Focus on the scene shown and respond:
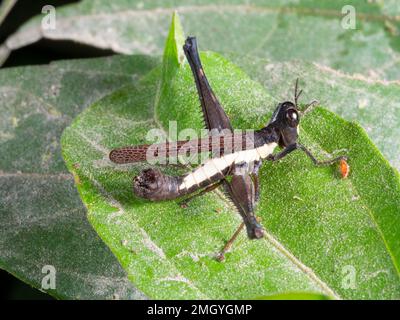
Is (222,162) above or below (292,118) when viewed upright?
below

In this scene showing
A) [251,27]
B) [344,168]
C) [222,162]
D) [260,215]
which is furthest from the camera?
[251,27]

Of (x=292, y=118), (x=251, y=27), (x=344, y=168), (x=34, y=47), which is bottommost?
(x=344, y=168)

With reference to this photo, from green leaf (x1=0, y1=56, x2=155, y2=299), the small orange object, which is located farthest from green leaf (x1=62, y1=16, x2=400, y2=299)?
green leaf (x1=0, y1=56, x2=155, y2=299)

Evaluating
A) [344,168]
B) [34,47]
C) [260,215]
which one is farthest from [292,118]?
[34,47]

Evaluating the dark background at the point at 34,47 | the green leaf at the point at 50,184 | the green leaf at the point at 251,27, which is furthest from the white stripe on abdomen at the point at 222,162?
the dark background at the point at 34,47

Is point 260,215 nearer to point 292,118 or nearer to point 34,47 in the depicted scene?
point 292,118

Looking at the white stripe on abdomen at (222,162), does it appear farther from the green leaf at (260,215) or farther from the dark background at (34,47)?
the dark background at (34,47)
